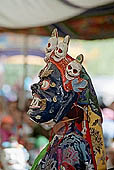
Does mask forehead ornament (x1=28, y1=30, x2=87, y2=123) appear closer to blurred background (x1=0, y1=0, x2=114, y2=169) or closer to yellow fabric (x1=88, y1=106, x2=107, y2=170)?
yellow fabric (x1=88, y1=106, x2=107, y2=170)

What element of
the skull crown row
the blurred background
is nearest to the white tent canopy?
the blurred background

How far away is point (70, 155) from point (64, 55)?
316 mm

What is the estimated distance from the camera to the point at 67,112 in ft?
3.65

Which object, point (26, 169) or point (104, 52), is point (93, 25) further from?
point (26, 169)

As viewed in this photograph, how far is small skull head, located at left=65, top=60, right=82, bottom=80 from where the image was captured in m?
1.10

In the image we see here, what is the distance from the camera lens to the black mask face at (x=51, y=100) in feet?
3.61

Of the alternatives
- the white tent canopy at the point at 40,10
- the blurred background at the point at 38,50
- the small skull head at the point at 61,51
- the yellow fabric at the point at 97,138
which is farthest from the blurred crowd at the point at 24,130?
the small skull head at the point at 61,51

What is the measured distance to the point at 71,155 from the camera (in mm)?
1071

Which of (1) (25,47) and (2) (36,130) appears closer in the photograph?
(2) (36,130)

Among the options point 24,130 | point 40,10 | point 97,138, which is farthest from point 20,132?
point 97,138

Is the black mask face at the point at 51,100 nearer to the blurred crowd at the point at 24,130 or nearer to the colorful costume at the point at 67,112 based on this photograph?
the colorful costume at the point at 67,112

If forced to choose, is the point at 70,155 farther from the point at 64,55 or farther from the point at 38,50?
the point at 38,50

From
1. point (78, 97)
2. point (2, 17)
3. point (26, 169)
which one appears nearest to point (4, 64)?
point (2, 17)

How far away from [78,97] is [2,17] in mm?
1758
